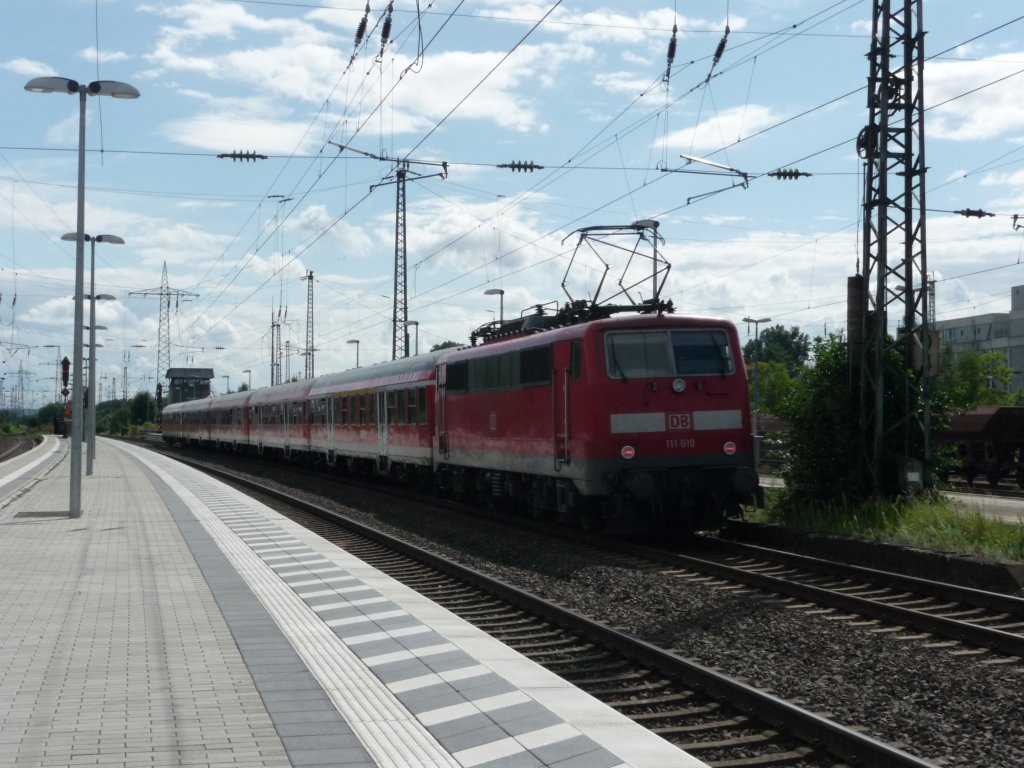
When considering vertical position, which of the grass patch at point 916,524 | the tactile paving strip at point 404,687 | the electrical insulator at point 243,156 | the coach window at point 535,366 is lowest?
the tactile paving strip at point 404,687

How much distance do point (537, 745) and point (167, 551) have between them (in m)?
10.4

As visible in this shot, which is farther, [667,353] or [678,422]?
Answer: [667,353]

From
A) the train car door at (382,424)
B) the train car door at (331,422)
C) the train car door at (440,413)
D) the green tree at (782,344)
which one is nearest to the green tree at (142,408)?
the green tree at (782,344)

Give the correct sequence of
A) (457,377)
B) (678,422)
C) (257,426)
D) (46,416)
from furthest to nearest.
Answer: (46,416), (257,426), (457,377), (678,422)

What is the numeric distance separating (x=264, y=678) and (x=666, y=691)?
287 centimetres

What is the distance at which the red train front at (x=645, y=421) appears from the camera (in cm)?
1662

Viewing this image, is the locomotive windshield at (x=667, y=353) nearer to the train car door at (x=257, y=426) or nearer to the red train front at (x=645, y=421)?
the red train front at (x=645, y=421)

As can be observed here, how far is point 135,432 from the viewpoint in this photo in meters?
121

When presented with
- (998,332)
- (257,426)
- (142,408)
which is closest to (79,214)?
(257,426)

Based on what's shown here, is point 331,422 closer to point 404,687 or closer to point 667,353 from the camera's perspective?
point 667,353

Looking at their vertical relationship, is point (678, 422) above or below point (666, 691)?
above

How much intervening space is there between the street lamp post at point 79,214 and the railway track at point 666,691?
10156mm

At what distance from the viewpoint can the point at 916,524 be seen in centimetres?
1545

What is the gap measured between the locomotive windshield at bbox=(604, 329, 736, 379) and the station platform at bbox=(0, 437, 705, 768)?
15.7 feet
